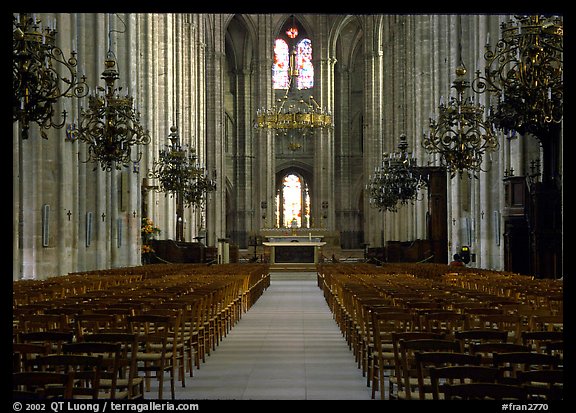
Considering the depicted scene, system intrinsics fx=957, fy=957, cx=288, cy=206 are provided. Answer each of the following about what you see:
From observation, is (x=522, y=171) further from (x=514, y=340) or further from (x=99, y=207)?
(x=514, y=340)

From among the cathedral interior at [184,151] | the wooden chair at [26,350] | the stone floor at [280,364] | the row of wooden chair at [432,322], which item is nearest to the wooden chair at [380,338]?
the row of wooden chair at [432,322]

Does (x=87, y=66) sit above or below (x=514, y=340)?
above

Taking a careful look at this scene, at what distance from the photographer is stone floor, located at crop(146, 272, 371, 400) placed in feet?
36.2

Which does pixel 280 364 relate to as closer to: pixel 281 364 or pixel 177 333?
pixel 281 364

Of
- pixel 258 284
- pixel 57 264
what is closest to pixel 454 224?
pixel 258 284

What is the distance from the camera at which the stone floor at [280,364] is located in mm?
11047

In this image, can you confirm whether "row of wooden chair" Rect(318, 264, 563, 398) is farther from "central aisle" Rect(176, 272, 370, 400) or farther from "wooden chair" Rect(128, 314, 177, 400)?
"wooden chair" Rect(128, 314, 177, 400)

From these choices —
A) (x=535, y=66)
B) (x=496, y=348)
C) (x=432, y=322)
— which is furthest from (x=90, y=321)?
(x=535, y=66)

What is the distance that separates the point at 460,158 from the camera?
1972cm

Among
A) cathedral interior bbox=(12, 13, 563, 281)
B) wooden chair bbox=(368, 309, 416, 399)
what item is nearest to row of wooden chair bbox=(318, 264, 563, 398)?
wooden chair bbox=(368, 309, 416, 399)

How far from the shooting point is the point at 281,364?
44.6ft

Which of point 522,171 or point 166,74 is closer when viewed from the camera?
point 522,171

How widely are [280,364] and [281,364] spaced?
0.05ft
